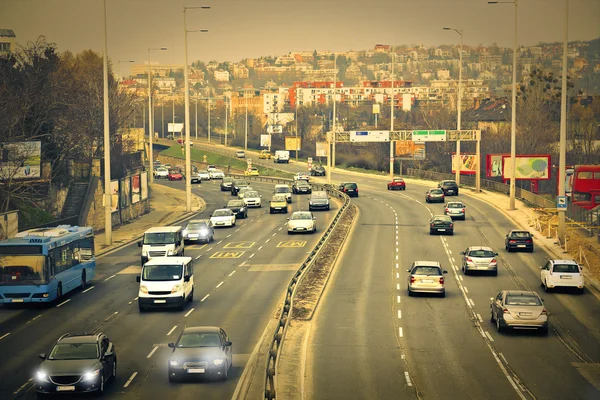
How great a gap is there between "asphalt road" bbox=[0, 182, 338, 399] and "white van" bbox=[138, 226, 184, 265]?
1309mm

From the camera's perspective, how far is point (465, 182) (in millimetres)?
111125

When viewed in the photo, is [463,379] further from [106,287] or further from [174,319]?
[106,287]

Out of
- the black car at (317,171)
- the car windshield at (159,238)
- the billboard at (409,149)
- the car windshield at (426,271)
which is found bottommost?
the black car at (317,171)

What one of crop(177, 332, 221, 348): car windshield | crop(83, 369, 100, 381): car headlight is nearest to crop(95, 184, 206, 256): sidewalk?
crop(177, 332, 221, 348): car windshield

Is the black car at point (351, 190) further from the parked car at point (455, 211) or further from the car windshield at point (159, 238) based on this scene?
the car windshield at point (159, 238)

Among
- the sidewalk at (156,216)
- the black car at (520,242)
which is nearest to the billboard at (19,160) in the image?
the sidewalk at (156,216)

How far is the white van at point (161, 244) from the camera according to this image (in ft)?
155

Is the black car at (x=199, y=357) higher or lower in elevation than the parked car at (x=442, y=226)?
higher

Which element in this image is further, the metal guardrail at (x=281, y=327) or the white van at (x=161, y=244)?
the white van at (x=161, y=244)

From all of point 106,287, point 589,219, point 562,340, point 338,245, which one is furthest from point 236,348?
point 589,219

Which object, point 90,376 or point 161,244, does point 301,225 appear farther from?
point 90,376

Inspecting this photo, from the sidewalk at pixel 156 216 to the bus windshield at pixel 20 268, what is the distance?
1790 cm

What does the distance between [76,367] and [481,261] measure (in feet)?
88.7

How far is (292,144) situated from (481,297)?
140 meters
